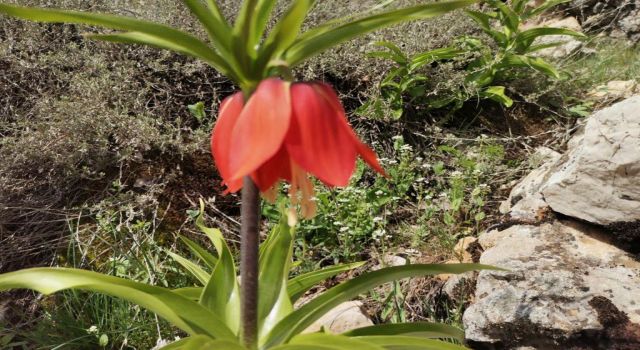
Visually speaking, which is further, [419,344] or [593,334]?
[593,334]

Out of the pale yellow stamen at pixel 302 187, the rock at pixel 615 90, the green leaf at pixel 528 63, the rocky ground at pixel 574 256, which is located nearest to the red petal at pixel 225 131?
the pale yellow stamen at pixel 302 187

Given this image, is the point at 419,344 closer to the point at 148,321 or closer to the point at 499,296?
the point at 499,296

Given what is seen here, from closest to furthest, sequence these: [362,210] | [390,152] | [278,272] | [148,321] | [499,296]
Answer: [278,272] → [499,296] → [148,321] → [362,210] → [390,152]

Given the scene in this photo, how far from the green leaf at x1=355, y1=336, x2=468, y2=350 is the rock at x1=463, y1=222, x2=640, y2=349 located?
518 mm

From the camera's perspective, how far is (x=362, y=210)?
2.54 m

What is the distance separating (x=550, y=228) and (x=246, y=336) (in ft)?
4.77

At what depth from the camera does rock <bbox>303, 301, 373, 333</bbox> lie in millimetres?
2002

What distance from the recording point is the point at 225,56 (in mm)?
993

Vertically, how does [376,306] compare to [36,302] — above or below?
below

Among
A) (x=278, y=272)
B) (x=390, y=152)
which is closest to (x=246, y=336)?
(x=278, y=272)

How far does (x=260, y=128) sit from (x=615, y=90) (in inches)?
133

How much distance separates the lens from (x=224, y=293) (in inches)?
54.8

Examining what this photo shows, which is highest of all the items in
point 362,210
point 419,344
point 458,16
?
point 458,16

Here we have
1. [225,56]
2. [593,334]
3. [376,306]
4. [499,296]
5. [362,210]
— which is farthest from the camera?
[362,210]
